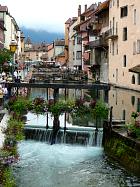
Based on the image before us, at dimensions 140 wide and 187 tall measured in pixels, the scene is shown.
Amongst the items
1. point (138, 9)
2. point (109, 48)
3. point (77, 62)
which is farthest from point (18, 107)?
point (77, 62)

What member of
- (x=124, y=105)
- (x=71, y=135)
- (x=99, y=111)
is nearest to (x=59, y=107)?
(x=71, y=135)

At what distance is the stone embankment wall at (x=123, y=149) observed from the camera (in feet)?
65.1

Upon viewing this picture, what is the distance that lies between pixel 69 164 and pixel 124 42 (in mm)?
35590

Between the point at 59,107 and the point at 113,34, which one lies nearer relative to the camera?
the point at 59,107

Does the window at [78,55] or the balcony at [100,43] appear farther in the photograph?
the window at [78,55]

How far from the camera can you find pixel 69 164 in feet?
71.5

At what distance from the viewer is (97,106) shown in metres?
26.2

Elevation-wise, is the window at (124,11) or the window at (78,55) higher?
the window at (124,11)

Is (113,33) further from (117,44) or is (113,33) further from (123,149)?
(123,149)

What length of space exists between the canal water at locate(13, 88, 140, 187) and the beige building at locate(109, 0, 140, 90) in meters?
23.4

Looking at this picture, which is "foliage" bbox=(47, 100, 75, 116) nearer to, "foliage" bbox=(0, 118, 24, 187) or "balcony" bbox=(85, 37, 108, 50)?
"foliage" bbox=(0, 118, 24, 187)

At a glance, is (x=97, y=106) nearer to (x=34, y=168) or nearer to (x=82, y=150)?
(x=82, y=150)

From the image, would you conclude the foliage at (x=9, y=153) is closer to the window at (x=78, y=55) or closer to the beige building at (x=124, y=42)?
the beige building at (x=124, y=42)

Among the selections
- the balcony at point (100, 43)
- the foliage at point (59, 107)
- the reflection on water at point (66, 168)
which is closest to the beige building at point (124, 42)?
the balcony at point (100, 43)
